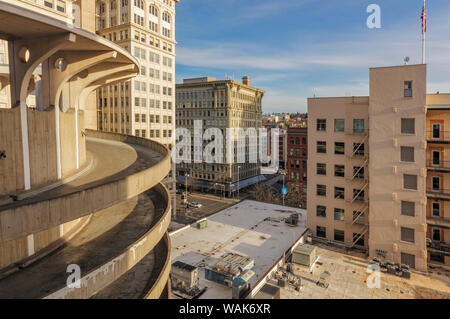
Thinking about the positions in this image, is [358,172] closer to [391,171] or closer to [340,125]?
[391,171]

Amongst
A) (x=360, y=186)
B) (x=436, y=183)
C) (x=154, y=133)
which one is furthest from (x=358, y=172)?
(x=154, y=133)

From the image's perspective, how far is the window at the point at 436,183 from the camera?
115 feet

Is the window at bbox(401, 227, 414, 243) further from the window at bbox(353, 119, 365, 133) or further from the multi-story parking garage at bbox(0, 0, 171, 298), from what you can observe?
the multi-story parking garage at bbox(0, 0, 171, 298)

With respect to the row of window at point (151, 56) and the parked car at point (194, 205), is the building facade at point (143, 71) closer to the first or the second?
the row of window at point (151, 56)

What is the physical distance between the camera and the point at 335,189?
4041cm

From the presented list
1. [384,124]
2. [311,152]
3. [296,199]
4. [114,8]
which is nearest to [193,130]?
[296,199]

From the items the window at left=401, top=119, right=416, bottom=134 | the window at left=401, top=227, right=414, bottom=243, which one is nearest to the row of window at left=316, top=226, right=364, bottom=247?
the window at left=401, top=227, right=414, bottom=243

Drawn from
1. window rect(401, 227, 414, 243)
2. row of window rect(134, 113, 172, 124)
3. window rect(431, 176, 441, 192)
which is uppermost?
row of window rect(134, 113, 172, 124)

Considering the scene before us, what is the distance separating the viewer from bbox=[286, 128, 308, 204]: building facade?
78.7 m

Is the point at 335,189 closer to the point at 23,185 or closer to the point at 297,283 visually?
the point at 297,283

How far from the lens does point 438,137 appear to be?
34.9 meters

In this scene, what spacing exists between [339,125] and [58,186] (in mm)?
36113

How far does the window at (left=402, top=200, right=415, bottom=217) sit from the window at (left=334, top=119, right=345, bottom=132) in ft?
38.5

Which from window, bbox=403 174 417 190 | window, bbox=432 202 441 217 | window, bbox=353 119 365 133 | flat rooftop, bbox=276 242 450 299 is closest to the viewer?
flat rooftop, bbox=276 242 450 299
